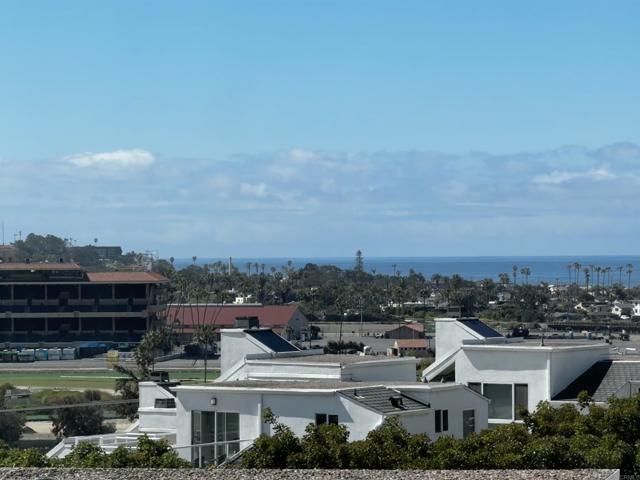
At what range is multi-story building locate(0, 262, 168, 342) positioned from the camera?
162375 millimetres

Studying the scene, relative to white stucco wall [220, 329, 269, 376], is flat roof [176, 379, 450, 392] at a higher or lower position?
lower

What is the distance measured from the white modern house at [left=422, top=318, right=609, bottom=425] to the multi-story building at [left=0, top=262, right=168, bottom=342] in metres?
124

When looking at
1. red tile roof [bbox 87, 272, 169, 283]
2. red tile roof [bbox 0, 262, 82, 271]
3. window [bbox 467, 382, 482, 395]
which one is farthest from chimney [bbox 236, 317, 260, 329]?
red tile roof [bbox 0, 262, 82, 271]

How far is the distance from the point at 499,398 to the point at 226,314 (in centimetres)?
13343

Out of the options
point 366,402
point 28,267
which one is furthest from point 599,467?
point 28,267

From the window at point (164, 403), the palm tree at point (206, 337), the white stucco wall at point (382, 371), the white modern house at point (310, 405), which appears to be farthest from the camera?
the palm tree at point (206, 337)

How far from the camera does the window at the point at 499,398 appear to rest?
130 feet

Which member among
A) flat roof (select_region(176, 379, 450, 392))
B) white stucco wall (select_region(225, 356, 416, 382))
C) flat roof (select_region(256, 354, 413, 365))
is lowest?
flat roof (select_region(176, 379, 450, 392))

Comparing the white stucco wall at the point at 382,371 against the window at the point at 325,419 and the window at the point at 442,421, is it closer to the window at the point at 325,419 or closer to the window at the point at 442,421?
the window at the point at 442,421

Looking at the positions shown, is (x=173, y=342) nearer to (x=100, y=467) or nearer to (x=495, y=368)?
(x=495, y=368)

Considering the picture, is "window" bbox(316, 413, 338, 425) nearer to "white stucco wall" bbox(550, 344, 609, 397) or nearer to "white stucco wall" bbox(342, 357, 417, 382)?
"white stucco wall" bbox(342, 357, 417, 382)

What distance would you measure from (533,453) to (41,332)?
14233 cm

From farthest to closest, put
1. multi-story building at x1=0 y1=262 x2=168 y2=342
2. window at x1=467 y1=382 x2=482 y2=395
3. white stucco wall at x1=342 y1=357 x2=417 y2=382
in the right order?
multi-story building at x1=0 y1=262 x2=168 y2=342 < window at x1=467 y1=382 x2=482 y2=395 < white stucco wall at x1=342 y1=357 x2=417 y2=382

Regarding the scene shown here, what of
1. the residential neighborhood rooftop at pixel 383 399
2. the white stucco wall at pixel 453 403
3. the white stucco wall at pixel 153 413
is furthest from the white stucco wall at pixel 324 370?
the residential neighborhood rooftop at pixel 383 399
